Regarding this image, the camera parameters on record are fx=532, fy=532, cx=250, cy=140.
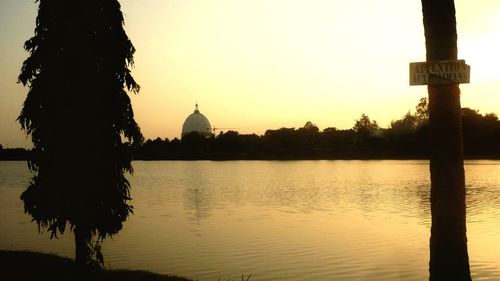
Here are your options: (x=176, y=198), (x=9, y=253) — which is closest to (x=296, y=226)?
(x=9, y=253)

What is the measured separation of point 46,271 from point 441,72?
12.7 m

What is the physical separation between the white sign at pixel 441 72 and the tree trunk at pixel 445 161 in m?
0.09

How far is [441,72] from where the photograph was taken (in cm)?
720

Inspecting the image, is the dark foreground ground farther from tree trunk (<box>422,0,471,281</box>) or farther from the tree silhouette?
tree trunk (<box>422,0,471,281</box>)

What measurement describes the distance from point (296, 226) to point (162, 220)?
885 cm

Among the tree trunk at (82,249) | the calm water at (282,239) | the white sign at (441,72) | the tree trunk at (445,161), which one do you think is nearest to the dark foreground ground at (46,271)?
the tree trunk at (82,249)

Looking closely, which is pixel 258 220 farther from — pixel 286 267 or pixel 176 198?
pixel 176 198

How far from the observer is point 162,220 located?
110 ft

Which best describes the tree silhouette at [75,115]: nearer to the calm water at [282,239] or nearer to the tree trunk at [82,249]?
the tree trunk at [82,249]

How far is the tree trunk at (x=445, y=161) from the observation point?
23.2 ft

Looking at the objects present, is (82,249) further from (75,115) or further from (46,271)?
(75,115)

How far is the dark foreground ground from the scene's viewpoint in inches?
561

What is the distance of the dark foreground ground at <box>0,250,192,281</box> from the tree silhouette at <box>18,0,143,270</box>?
862 millimetres

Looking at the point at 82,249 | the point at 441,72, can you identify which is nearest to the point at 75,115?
the point at 82,249
